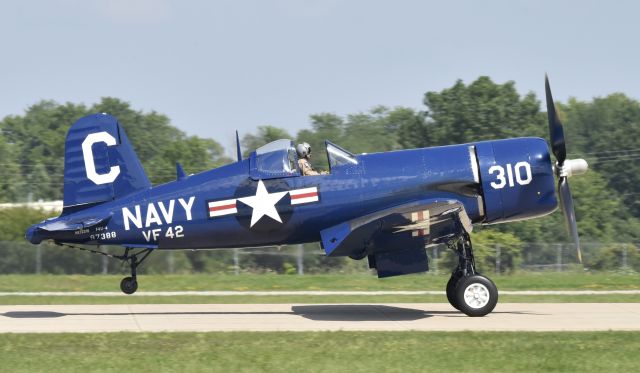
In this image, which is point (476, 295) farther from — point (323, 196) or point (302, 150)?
point (302, 150)

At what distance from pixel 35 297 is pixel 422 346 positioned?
11333 millimetres

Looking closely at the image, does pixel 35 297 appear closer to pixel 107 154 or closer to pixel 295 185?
pixel 107 154

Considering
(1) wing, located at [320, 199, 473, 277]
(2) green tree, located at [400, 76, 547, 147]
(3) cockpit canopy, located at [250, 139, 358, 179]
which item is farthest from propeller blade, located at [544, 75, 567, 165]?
(2) green tree, located at [400, 76, 547, 147]

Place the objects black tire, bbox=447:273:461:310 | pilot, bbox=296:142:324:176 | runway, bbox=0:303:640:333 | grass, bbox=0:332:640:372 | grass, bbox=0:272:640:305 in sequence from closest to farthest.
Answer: grass, bbox=0:332:640:372 → runway, bbox=0:303:640:333 → black tire, bbox=447:273:461:310 → pilot, bbox=296:142:324:176 → grass, bbox=0:272:640:305

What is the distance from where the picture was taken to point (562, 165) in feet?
51.3

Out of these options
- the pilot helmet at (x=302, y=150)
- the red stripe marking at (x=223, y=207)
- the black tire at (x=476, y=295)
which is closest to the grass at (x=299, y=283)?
the black tire at (x=476, y=295)

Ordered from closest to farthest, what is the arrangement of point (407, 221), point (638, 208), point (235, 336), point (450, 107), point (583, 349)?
point (583, 349) → point (235, 336) → point (407, 221) → point (450, 107) → point (638, 208)

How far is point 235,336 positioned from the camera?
1310 cm

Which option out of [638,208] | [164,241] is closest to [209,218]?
[164,241]

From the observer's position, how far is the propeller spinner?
15.3m

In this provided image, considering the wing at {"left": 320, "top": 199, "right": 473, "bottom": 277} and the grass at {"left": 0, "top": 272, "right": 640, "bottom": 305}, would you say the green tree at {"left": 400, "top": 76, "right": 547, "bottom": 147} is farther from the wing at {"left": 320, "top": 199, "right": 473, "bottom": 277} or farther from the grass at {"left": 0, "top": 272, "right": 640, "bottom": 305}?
the wing at {"left": 320, "top": 199, "right": 473, "bottom": 277}

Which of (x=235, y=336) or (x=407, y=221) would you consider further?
(x=407, y=221)

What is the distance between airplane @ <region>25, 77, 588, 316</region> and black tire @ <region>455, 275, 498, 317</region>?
2 cm

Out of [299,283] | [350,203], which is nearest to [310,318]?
[350,203]
